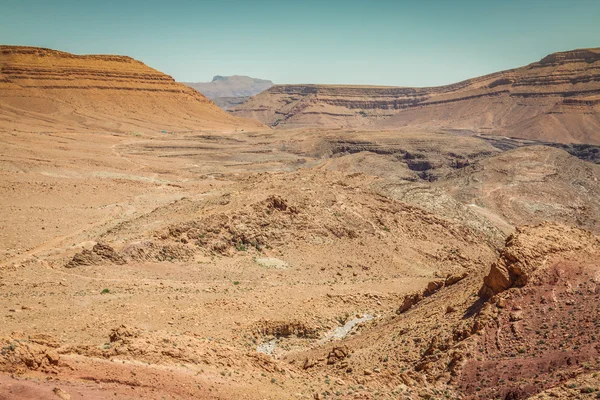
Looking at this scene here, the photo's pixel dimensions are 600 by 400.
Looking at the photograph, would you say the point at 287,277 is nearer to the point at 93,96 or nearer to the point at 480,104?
the point at 93,96

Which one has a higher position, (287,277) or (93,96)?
(93,96)

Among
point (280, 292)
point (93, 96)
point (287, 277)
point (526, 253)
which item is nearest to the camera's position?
point (526, 253)

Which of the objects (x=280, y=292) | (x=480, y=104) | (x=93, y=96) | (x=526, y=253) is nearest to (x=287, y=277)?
(x=280, y=292)

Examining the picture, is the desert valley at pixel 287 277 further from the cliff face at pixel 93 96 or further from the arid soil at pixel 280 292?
the cliff face at pixel 93 96

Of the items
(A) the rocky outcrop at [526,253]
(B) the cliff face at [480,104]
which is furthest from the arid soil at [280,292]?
(B) the cliff face at [480,104]

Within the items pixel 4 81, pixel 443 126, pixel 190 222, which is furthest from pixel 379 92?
pixel 190 222

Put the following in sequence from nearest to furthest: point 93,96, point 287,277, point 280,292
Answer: point 280,292, point 287,277, point 93,96

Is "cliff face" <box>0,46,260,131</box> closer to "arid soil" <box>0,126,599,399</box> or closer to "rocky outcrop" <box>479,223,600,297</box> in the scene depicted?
"arid soil" <box>0,126,599,399</box>
